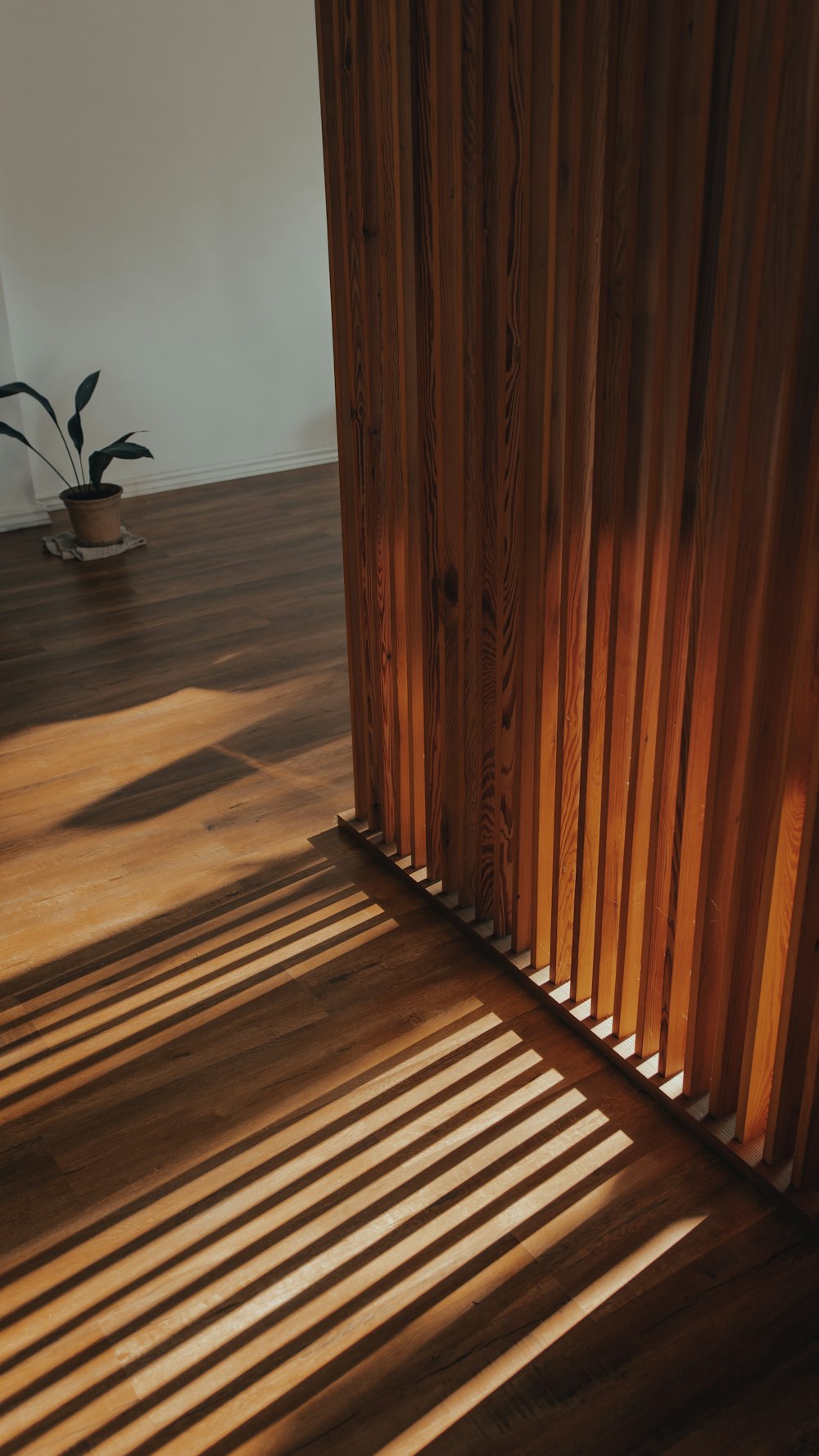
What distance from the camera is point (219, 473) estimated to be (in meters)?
6.18

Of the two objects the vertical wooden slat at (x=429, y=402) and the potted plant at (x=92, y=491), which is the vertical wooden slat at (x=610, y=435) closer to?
the vertical wooden slat at (x=429, y=402)

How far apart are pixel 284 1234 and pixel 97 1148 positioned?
37 centimetres

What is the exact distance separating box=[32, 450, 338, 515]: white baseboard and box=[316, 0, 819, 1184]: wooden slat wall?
3.63 meters

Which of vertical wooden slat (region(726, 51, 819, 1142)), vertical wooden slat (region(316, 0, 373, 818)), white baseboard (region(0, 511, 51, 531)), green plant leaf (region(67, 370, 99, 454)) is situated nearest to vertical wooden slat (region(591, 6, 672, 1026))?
vertical wooden slat (region(726, 51, 819, 1142))

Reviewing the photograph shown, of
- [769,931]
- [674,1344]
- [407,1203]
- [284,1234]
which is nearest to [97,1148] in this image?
[284,1234]

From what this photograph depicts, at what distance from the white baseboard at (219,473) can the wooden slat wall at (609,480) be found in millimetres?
3631

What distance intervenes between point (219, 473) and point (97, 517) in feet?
4.11

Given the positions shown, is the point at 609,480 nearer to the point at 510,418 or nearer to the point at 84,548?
the point at 510,418

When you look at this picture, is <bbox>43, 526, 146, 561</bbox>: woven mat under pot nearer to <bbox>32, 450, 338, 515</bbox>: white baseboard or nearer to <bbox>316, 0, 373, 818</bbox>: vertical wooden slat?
<bbox>32, 450, 338, 515</bbox>: white baseboard

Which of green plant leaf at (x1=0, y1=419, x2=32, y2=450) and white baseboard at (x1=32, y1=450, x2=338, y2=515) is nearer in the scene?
green plant leaf at (x1=0, y1=419, x2=32, y2=450)

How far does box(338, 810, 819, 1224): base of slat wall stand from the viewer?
6.13 feet

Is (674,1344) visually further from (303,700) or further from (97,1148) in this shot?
(303,700)

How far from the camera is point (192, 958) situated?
2508 millimetres

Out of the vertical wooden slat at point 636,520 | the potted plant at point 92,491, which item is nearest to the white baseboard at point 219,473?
the potted plant at point 92,491
